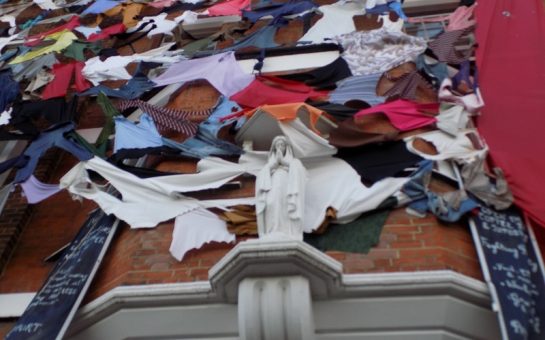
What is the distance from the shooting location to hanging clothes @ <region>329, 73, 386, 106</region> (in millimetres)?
7521

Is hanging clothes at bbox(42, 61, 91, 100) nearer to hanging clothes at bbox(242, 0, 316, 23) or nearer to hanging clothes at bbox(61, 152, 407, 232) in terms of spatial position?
hanging clothes at bbox(61, 152, 407, 232)

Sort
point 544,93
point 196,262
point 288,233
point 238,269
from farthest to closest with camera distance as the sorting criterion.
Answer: point 544,93, point 196,262, point 288,233, point 238,269

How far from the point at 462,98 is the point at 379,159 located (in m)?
1.33

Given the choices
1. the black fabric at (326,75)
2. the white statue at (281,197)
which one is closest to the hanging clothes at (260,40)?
the black fabric at (326,75)

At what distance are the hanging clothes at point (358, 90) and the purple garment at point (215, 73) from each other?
125 centimetres

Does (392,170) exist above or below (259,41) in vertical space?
above

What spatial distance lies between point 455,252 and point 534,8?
4.78 meters

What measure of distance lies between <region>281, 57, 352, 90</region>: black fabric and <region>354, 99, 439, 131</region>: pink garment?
1.02 m

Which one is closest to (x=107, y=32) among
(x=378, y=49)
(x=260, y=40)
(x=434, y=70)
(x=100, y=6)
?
(x=100, y=6)

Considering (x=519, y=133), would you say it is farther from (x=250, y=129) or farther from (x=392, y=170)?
(x=250, y=129)

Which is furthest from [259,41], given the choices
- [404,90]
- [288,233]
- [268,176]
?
[288,233]

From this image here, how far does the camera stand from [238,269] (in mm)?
5023

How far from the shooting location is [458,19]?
29.7 ft

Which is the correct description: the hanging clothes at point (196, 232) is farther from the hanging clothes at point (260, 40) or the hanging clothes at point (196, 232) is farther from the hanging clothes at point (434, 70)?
the hanging clothes at point (260, 40)
